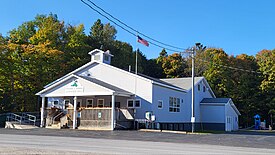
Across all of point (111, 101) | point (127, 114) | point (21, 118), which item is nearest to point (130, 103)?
point (111, 101)

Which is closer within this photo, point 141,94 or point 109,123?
point 109,123

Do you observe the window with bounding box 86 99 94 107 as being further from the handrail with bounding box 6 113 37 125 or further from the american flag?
the american flag

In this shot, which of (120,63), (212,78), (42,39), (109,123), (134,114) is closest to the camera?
(109,123)

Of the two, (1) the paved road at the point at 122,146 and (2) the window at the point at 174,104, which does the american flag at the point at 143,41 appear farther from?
(1) the paved road at the point at 122,146

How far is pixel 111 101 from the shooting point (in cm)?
3156

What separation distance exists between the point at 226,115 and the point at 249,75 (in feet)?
55.8

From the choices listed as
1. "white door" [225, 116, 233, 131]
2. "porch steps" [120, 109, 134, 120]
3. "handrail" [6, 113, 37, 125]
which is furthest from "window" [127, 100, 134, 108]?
"white door" [225, 116, 233, 131]

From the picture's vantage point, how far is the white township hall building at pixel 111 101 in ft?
94.1

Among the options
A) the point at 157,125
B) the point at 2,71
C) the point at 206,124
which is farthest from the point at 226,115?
the point at 2,71

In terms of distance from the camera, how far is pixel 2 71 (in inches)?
1452

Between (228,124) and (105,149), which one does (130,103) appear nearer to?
(228,124)

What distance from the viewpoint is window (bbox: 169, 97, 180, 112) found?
112 feet

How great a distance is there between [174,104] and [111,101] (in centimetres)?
742

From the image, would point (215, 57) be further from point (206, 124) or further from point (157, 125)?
point (157, 125)
